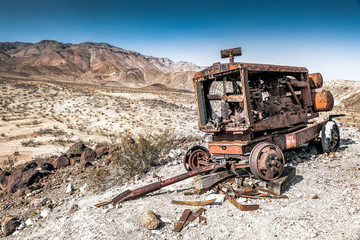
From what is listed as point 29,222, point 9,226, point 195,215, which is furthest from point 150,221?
point 9,226

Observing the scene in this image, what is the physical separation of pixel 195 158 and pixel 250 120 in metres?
1.90

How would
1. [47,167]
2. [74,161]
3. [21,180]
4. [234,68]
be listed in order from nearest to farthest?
[234,68]
[21,180]
[47,167]
[74,161]

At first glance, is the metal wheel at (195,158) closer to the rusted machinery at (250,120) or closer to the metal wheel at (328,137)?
the rusted machinery at (250,120)

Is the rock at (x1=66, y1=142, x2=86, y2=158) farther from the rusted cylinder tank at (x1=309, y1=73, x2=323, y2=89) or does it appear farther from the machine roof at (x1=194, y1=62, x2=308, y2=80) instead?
the rusted cylinder tank at (x1=309, y1=73, x2=323, y2=89)

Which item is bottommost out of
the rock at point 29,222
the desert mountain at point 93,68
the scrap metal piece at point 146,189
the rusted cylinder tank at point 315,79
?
the rock at point 29,222

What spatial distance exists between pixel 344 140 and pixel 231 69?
6382mm

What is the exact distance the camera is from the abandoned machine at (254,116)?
4.81 meters

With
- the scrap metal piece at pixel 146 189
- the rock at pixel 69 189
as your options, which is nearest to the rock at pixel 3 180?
the rock at pixel 69 189

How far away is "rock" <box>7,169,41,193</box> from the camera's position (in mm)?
7341

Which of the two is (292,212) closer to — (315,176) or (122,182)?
(315,176)

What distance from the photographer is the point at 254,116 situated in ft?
17.8

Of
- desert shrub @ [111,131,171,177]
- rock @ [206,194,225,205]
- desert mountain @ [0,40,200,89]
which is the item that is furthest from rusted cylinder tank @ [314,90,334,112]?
desert mountain @ [0,40,200,89]

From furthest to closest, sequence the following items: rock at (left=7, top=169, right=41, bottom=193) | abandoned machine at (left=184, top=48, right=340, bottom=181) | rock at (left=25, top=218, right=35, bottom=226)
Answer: rock at (left=7, top=169, right=41, bottom=193) < rock at (left=25, top=218, right=35, bottom=226) < abandoned machine at (left=184, top=48, right=340, bottom=181)

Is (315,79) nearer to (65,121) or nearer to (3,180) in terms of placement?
(3,180)
